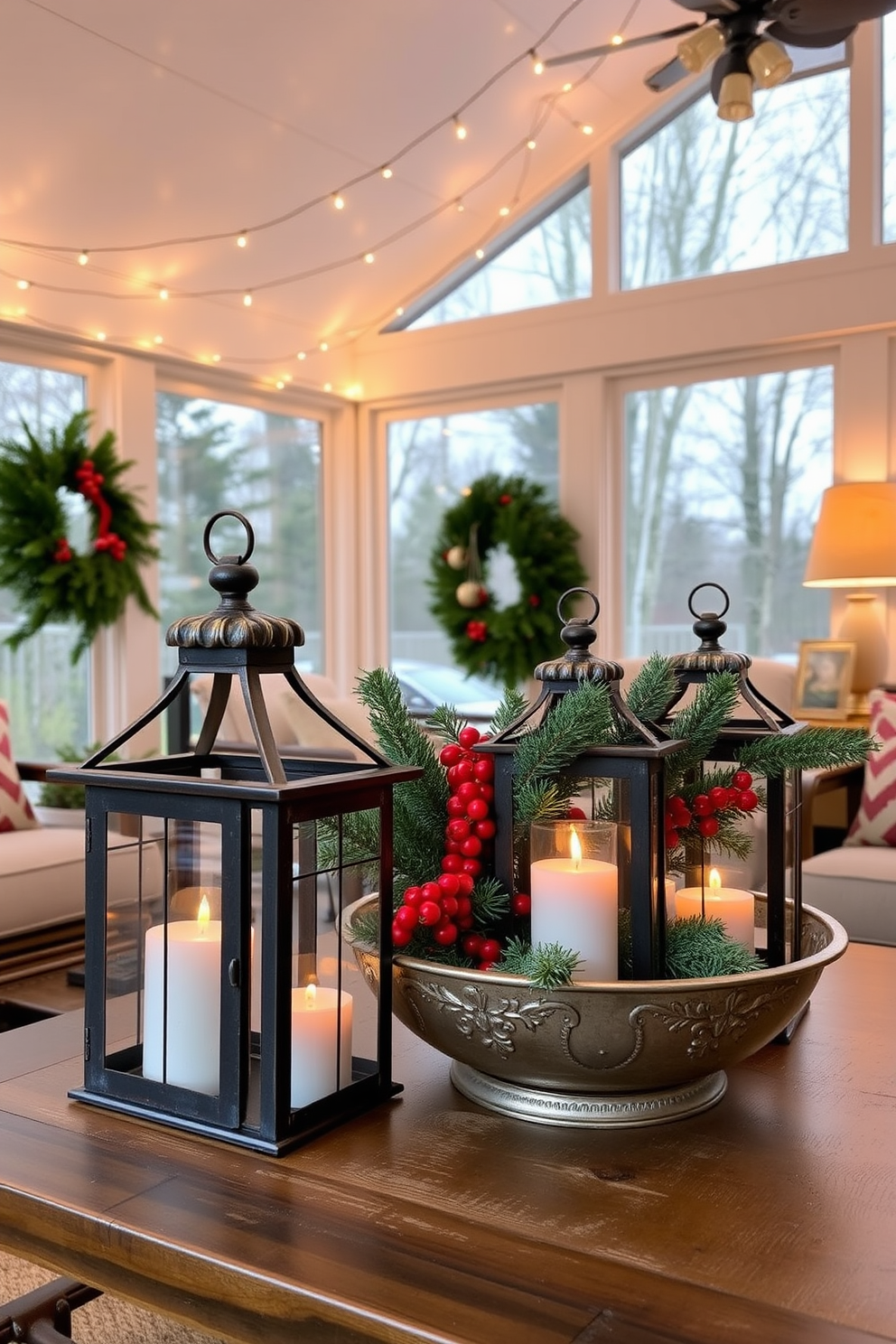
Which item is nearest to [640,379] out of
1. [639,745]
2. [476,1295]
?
[639,745]

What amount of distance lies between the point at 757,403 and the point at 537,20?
1.64 metres

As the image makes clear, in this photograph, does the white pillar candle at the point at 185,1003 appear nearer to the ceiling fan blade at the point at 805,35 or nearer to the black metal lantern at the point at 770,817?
the black metal lantern at the point at 770,817

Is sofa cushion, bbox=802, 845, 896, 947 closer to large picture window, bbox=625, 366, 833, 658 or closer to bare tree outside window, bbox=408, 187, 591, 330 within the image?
large picture window, bbox=625, 366, 833, 658

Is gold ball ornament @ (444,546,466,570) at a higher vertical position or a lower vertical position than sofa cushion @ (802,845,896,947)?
higher

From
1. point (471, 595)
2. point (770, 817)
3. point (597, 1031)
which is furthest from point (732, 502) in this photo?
point (597, 1031)

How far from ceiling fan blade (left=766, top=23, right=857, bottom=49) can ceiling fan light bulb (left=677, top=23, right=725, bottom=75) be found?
122 mm

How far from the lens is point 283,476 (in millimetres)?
5680

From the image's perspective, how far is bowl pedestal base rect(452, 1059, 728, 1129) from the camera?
1.06 metres

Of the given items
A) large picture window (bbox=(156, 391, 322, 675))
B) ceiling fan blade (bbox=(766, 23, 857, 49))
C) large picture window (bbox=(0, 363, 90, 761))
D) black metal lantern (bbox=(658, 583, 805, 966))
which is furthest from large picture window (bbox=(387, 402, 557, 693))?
black metal lantern (bbox=(658, 583, 805, 966))

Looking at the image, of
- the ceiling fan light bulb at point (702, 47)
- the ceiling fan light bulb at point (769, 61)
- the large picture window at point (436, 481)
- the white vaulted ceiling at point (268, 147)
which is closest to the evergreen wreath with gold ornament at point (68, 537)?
the white vaulted ceiling at point (268, 147)

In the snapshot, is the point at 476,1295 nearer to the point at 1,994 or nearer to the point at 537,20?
the point at 1,994

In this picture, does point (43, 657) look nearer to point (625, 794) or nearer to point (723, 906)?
point (723, 906)

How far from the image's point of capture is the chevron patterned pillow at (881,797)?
3.13 m

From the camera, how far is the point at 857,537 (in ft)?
13.5
